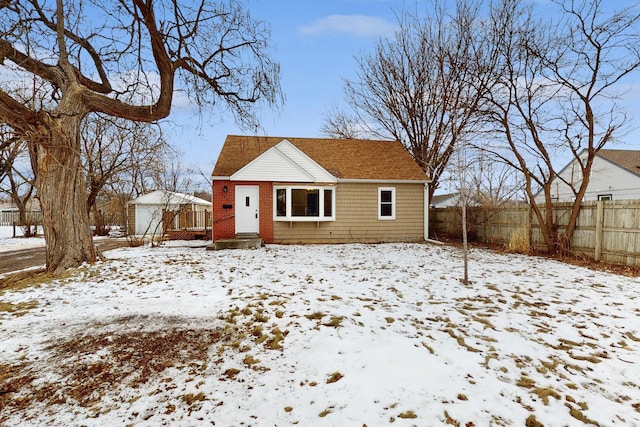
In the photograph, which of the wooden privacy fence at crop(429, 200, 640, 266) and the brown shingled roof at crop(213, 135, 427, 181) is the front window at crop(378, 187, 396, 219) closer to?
the brown shingled roof at crop(213, 135, 427, 181)

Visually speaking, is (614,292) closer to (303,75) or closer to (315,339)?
(315,339)

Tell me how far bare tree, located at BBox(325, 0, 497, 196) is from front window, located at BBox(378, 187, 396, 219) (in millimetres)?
2521

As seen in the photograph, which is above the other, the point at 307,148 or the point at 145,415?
the point at 307,148

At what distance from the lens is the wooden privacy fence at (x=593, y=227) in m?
7.42

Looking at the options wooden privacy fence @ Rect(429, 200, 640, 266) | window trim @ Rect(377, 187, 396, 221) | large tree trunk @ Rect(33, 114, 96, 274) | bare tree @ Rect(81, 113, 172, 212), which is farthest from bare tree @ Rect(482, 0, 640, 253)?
bare tree @ Rect(81, 113, 172, 212)

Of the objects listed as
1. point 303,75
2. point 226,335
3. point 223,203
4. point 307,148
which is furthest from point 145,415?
point 307,148

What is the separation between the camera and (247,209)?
492 inches

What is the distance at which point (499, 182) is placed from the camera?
790 inches

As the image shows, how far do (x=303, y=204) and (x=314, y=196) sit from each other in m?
0.58

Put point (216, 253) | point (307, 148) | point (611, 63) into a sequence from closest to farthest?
point (611, 63)
point (216, 253)
point (307, 148)

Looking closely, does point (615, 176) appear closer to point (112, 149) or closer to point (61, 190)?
point (61, 190)

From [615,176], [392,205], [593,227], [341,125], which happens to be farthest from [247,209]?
[615,176]

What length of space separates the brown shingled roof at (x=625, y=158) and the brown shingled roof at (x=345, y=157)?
520 inches

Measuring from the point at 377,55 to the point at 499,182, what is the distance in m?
11.2
